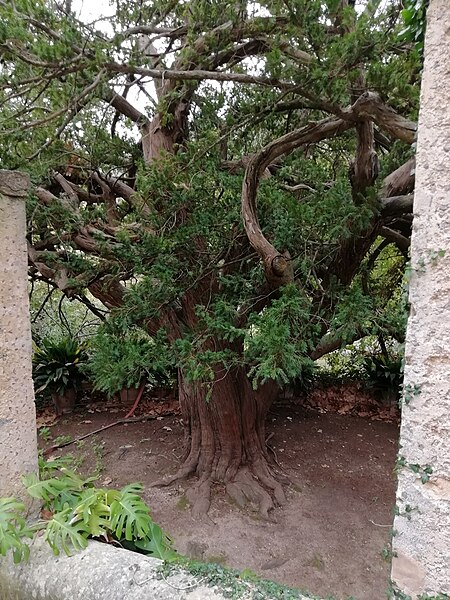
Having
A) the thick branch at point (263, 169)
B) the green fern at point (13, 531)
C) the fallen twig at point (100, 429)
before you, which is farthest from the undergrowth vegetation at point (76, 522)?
the fallen twig at point (100, 429)

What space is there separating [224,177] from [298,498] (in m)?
2.95

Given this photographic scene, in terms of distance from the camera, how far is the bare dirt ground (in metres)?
3.06

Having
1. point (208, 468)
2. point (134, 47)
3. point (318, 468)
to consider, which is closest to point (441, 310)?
point (134, 47)

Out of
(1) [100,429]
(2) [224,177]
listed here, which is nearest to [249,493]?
(1) [100,429]

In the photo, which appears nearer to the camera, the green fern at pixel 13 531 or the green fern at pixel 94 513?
the green fern at pixel 13 531

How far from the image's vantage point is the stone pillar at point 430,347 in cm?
104

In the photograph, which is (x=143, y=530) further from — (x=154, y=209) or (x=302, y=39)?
(x=302, y=39)

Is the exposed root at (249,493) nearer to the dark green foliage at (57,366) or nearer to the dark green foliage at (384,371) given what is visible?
the dark green foliage at (384,371)

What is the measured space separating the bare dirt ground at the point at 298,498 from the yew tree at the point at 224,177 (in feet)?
0.86

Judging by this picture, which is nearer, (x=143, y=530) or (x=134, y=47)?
(x=143, y=530)

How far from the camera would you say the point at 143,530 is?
170cm

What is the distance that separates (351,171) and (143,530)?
2.57 m

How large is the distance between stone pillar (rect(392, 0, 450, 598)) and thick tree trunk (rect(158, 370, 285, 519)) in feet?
8.73

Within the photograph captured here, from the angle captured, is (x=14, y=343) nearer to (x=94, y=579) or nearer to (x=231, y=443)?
(x=94, y=579)
